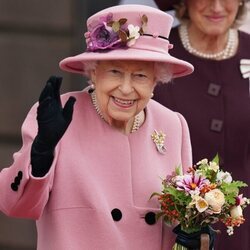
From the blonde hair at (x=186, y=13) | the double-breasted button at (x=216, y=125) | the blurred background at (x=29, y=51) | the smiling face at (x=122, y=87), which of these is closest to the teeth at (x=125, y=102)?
the smiling face at (x=122, y=87)

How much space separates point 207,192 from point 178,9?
1.69 meters

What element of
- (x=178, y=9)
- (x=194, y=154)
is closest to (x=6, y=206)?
Result: (x=194, y=154)

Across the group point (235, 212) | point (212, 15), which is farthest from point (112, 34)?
point (212, 15)

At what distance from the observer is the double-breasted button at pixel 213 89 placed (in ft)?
15.9

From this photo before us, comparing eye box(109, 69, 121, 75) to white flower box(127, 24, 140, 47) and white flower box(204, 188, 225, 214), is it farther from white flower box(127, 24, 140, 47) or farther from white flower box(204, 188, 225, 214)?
white flower box(204, 188, 225, 214)

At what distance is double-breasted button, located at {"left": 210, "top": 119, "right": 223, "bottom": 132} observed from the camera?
4797 mm

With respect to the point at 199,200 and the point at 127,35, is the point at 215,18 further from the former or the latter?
the point at 199,200

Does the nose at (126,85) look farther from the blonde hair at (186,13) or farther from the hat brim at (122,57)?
the blonde hair at (186,13)

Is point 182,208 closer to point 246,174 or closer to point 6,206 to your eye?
point 6,206

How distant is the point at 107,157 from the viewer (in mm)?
3543

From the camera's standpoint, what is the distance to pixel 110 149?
3.57 meters

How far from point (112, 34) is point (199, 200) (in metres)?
0.68

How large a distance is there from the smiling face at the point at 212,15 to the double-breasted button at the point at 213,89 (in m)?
0.26

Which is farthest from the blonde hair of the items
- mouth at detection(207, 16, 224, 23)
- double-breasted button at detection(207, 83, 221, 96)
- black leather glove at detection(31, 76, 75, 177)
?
black leather glove at detection(31, 76, 75, 177)
